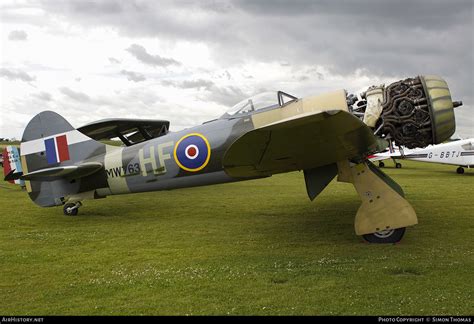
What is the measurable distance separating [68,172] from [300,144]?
192 inches

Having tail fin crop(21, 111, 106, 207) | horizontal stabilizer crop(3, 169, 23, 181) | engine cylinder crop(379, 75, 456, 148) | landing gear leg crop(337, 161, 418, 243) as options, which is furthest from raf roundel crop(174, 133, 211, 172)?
horizontal stabilizer crop(3, 169, 23, 181)

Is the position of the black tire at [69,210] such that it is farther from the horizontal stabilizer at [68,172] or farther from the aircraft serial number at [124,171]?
the aircraft serial number at [124,171]

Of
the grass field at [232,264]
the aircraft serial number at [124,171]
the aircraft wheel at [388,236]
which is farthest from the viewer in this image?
the aircraft serial number at [124,171]

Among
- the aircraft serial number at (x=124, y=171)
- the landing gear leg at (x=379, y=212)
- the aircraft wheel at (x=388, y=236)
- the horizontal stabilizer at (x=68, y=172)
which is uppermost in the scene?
the horizontal stabilizer at (x=68, y=172)

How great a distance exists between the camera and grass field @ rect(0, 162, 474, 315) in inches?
132

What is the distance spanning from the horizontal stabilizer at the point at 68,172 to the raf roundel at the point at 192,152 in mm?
1944

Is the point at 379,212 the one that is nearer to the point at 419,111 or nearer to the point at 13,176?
the point at 419,111

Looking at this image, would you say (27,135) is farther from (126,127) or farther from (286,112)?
(286,112)

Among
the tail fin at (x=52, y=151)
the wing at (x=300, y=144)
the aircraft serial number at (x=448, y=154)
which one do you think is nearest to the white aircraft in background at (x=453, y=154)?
the aircraft serial number at (x=448, y=154)

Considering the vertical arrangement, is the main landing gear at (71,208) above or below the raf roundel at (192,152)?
below

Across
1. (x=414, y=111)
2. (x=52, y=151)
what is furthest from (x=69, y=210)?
(x=414, y=111)

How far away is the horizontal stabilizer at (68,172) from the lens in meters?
7.12

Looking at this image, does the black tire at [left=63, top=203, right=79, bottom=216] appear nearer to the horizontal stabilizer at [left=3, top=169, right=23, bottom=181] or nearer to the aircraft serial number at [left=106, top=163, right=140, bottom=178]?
the horizontal stabilizer at [left=3, top=169, right=23, bottom=181]

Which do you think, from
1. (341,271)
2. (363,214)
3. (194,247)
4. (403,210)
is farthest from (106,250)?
(403,210)
